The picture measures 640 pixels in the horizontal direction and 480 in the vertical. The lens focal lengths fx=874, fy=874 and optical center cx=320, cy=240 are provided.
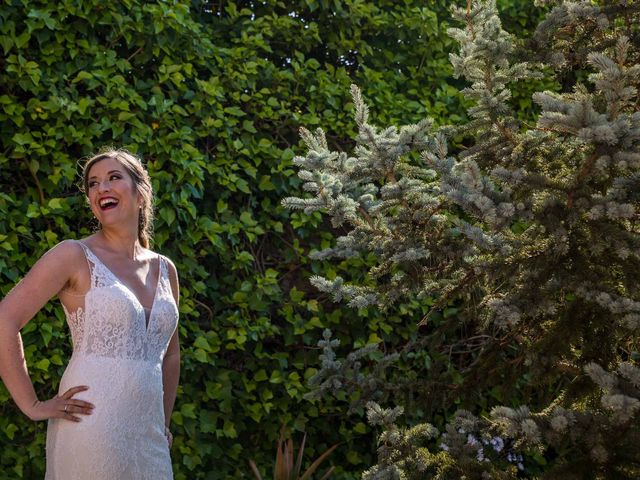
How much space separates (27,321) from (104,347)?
9.8 inches

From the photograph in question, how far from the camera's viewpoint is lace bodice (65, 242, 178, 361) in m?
2.77

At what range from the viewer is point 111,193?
2.92 meters

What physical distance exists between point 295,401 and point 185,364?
69cm

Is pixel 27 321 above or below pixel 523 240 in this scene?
below

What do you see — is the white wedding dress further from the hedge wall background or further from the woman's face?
the hedge wall background

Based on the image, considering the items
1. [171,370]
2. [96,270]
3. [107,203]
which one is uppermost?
[107,203]

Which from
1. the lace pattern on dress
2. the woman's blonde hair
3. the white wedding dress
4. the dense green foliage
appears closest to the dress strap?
the white wedding dress

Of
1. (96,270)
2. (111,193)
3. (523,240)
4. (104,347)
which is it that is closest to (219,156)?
(111,193)

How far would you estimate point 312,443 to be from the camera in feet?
14.8

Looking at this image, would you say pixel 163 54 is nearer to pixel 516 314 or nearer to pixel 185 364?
pixel 185 364

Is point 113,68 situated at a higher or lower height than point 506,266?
higher

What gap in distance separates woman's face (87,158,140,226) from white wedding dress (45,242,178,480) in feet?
0.52

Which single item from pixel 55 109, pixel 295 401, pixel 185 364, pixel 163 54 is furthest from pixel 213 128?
pixel 295 401

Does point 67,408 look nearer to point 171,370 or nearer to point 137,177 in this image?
point 171,370
